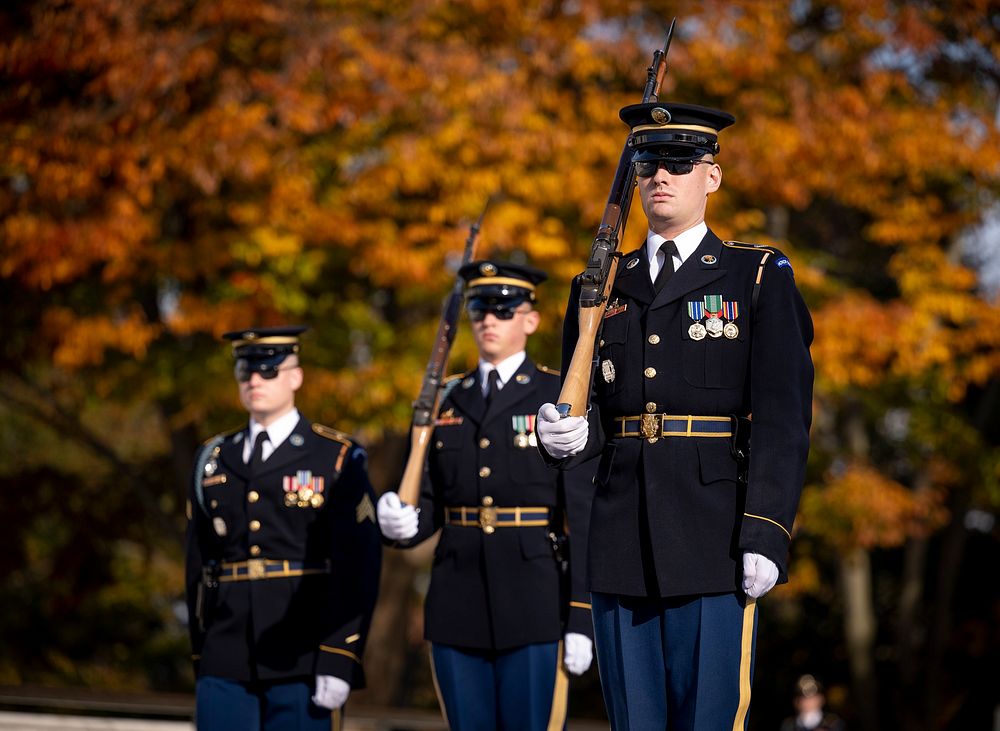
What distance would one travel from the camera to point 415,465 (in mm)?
5516

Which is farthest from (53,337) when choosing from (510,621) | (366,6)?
(510,621)

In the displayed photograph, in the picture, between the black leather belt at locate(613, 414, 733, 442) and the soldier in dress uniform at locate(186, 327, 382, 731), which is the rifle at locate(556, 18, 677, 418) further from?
the soldier in dress uniform at locate(186, 327, 382, 731)

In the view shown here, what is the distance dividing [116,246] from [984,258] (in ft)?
32.3

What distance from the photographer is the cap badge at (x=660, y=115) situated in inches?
154

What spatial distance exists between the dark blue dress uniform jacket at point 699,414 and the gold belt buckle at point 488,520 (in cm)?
151

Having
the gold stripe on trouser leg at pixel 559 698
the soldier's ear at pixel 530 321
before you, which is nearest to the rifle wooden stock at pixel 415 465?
the soldier's ear at pixel 530 321

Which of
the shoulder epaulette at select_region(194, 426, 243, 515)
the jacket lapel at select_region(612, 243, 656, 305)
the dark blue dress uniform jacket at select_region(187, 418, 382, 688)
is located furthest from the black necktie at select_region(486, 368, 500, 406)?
the jacket lapel at select_region(612, 243, 656, 305)

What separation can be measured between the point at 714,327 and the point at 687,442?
325 millimetres

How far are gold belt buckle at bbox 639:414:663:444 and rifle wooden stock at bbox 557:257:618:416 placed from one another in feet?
0.60

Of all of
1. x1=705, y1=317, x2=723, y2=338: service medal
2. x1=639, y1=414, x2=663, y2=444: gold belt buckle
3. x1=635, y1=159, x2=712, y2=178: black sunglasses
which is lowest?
x1=639, y1=414, x2=663, y2=444: gold belt buckle

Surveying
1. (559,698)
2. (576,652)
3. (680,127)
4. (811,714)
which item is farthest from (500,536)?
(811,714)

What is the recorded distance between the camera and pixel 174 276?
10914 millimetres

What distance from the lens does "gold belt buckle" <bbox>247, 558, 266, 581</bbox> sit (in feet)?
18.8

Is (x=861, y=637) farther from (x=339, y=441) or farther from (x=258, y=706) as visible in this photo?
(x=258, y=706)
